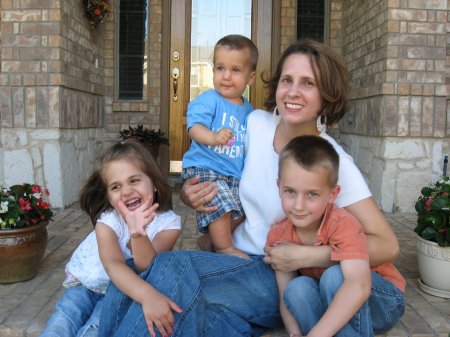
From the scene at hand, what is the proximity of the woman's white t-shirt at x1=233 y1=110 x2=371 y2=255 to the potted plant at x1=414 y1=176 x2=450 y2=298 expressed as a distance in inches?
34.4

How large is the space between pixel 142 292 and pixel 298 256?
1.68 ft

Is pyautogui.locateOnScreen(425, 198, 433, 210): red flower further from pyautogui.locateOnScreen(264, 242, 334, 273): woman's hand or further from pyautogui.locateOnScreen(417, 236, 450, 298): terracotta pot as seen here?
pyautogui.locateOnScreen(264, 242, 334, 273): woman's hand

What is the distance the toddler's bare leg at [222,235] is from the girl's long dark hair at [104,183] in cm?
22

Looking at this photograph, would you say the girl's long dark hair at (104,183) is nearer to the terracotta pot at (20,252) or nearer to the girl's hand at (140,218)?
the girl's hand at (140,218)

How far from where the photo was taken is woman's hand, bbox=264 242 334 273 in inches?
64.2

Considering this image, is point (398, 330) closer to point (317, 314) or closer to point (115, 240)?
point (317, 314)

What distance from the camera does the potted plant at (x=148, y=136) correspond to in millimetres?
5000

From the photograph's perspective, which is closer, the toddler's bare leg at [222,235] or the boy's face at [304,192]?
the boy's face at [304,192]

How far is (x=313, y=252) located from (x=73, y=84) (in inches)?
132

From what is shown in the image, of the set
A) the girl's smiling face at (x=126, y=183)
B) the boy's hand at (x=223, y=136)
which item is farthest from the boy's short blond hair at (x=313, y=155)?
the girl's smiling face at (x=126, y=183)

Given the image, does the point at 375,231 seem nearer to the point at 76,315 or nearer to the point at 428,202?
the point at 428,202

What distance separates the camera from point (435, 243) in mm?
2406

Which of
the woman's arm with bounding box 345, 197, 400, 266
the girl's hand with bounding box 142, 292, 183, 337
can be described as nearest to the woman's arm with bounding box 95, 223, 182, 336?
the girl's hand with bounding box 142, 292, 183, 337

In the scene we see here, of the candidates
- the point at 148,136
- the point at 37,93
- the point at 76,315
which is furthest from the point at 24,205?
the point at 148,136
